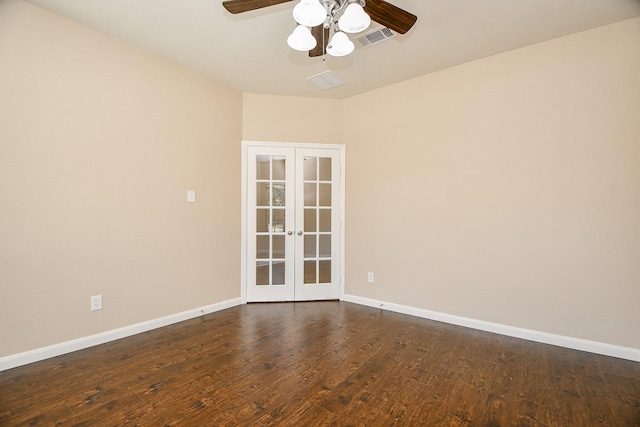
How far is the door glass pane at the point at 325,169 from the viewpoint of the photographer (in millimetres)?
4262

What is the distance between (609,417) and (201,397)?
251 cm

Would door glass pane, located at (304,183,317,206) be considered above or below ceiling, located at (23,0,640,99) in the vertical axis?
below

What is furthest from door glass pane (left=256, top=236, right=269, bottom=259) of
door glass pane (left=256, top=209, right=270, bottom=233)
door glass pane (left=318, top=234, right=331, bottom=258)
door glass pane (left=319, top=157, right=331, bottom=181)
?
door glass pane (left=319, top=157, right=331, bottom=181)

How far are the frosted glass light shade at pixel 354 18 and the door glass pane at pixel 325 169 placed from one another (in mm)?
2491

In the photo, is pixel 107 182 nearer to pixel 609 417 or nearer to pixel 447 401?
pixel 447 401

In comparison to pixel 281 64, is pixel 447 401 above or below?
below

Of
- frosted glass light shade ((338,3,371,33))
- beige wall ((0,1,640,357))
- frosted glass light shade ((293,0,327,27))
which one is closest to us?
frosted glass light shade ((293,0,327,27))

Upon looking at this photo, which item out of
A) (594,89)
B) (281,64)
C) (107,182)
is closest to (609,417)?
(594,89)

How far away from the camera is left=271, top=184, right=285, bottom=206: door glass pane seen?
4168mm

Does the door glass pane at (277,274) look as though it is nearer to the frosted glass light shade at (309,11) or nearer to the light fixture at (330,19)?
the light fixture at (330,19)

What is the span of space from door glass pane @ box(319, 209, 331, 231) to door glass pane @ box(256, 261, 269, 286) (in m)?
0.90

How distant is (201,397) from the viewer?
203 centimetres

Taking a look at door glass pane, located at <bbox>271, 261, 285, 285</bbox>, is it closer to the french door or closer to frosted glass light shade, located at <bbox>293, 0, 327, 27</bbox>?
the french door

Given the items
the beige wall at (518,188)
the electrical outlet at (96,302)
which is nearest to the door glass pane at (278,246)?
the beige wall at (518,188)
